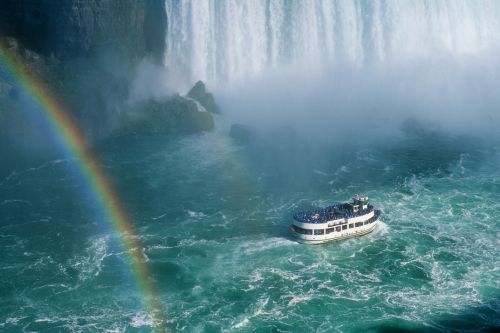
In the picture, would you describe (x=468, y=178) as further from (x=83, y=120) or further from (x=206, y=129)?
(x=83, y=120)

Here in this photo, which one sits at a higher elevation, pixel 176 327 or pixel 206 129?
pixel 206 129

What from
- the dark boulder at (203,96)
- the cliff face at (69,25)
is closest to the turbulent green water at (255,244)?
the dark boulder at (203,96)

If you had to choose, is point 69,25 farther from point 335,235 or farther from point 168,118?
point 335,235

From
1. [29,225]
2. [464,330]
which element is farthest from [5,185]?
[464,330]

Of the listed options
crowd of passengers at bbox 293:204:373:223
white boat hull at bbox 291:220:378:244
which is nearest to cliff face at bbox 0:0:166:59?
crowd of passengers at bbox 293:204:373:223

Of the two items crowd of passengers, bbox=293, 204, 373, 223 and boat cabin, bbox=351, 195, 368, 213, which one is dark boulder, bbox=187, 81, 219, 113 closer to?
crowd of passengers, bbox=293, 204, 373, 223

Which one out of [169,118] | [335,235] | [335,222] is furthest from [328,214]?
[169,118]
